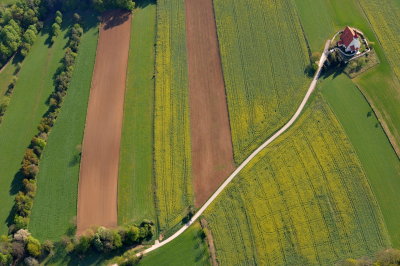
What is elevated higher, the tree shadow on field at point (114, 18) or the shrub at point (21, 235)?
the tree shadow on field at point (114, 18)

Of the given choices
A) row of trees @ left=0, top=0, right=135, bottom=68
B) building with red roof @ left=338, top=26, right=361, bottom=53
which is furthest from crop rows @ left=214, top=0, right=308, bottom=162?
row of trees @ left=0, top=0, right=135, bottom=68

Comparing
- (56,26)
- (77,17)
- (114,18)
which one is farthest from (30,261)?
(114,18)

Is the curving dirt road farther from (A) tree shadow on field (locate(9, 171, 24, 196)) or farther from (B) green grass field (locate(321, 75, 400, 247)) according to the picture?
(A) tree shadow on field (locate(9, 171, 24, 196))

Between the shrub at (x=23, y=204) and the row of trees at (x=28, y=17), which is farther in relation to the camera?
the row of trees at (x=28, y=17)

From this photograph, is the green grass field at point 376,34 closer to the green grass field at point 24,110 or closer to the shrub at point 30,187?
the green grass field at point 24,110

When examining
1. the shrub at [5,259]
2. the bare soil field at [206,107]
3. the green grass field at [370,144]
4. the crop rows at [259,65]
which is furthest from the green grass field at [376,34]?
the shrub at [5,259]

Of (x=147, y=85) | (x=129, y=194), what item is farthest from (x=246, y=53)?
(x=129, y=194)

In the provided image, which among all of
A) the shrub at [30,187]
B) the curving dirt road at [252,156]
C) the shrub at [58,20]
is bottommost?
the curving dirt road at [252,156]
